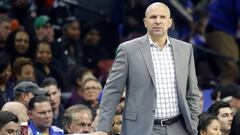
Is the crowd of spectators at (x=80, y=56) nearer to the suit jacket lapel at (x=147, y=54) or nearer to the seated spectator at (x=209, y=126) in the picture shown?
the seated spectator at (x=209, y=126)

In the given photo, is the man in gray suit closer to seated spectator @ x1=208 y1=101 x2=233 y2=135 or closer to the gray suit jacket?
the gray suit jacket

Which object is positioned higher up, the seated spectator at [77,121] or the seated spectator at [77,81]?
the seated spectator at [77,81]

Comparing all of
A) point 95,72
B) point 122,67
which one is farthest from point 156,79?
point 95,72

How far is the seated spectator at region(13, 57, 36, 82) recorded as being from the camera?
13.0m

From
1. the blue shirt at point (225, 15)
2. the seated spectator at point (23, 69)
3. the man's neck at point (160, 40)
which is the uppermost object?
the blue shirt at point (225, 15)

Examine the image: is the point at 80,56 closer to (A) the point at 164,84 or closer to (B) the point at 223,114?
(B) the point at 223,114

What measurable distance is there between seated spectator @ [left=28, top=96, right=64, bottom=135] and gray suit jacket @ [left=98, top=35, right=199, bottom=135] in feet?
6.77

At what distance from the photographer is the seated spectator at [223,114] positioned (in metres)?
11.2

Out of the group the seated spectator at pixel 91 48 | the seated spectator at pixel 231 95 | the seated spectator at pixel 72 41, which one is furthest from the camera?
the seated spectator at pixel 91 48

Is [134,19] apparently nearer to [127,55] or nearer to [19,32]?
[19,32]

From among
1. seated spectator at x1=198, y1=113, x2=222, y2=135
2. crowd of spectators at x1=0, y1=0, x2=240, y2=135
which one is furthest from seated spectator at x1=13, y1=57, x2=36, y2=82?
seated spectator at x1=198, y1=113, x2=222, y2=135

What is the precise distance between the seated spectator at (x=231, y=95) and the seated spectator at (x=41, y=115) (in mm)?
2827

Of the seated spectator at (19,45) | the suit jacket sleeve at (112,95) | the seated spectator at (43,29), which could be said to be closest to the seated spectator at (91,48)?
the seated spectator at (43,29)

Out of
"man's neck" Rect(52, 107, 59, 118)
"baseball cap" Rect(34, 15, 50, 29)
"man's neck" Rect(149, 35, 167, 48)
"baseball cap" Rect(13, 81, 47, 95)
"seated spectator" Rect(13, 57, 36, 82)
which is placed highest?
"baseball cap" Rect(34, 15, 50, 29)
